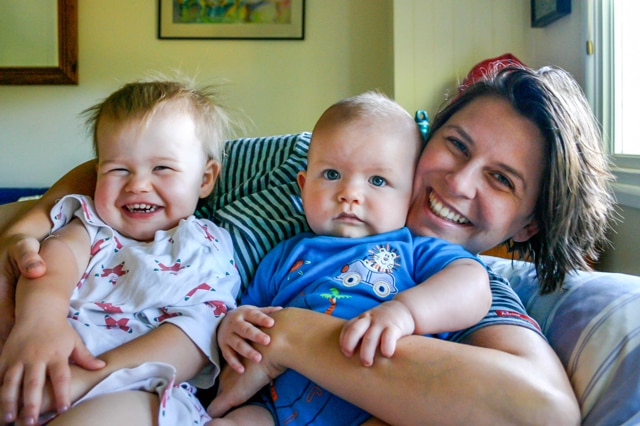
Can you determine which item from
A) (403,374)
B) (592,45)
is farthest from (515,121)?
(592,45)

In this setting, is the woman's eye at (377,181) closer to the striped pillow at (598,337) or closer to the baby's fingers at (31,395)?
the striped pillow at (598,337)

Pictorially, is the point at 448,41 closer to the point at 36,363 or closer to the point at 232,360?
the point at 232,360

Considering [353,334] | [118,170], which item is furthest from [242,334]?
[118,170]

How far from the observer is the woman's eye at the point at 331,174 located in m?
1.00

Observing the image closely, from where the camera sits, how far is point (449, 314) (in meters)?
0.81

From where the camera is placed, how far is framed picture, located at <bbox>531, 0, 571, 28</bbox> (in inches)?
97.9

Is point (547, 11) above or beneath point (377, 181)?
above

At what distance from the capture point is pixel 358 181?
0.98m

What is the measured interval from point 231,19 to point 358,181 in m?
2.41

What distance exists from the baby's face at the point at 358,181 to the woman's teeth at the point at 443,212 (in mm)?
48

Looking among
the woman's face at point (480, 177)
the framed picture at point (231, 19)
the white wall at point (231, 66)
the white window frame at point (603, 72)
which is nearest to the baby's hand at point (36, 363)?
the woman's face at point (480, 177)

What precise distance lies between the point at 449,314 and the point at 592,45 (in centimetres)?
193

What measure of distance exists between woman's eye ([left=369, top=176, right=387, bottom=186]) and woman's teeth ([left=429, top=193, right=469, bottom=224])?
0.10m

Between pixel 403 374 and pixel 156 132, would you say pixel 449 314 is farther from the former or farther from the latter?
pixel 156 132
